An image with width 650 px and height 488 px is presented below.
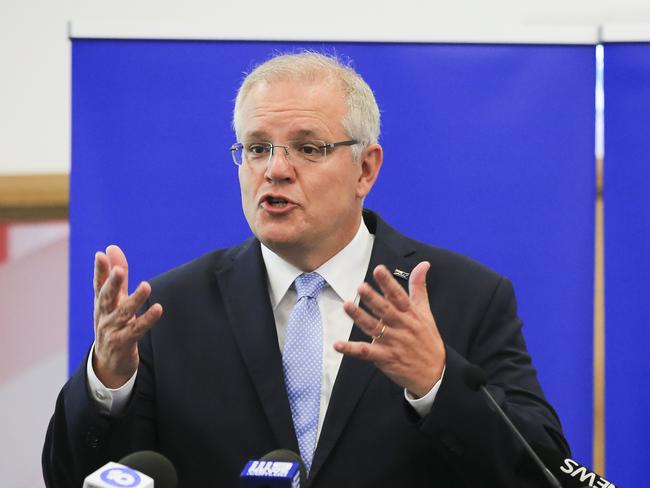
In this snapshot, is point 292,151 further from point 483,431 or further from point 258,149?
point 483,431

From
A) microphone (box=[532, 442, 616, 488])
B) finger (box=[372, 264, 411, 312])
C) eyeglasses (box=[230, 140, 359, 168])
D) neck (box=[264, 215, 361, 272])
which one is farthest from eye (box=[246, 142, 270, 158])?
microphone (box=[532, 442, 616, 488])

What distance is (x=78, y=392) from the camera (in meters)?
2.21

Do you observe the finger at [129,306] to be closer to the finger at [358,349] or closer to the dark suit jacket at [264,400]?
the dark suit jacket at [264,400]

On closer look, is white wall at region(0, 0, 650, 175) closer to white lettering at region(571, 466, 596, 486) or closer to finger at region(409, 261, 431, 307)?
finger at region(409, 261, 431, 307)

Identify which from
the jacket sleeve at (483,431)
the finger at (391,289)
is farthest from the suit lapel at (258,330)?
the finger at (391,289)

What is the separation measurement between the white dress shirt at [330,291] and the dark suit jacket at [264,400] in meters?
0.05

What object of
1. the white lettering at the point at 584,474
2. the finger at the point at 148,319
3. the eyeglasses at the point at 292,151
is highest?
the eyeglasses at the point at 292,151

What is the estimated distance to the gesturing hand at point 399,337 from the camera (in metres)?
1.93

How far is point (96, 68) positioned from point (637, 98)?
194 centimetres

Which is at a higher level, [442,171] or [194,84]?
[194,84]

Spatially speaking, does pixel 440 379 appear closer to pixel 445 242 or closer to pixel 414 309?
pixel 414 309

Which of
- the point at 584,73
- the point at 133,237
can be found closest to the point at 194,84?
the point at 133,237

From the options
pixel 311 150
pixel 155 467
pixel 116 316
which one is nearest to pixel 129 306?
pixel 116 316

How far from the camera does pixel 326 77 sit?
2660 millimetres
